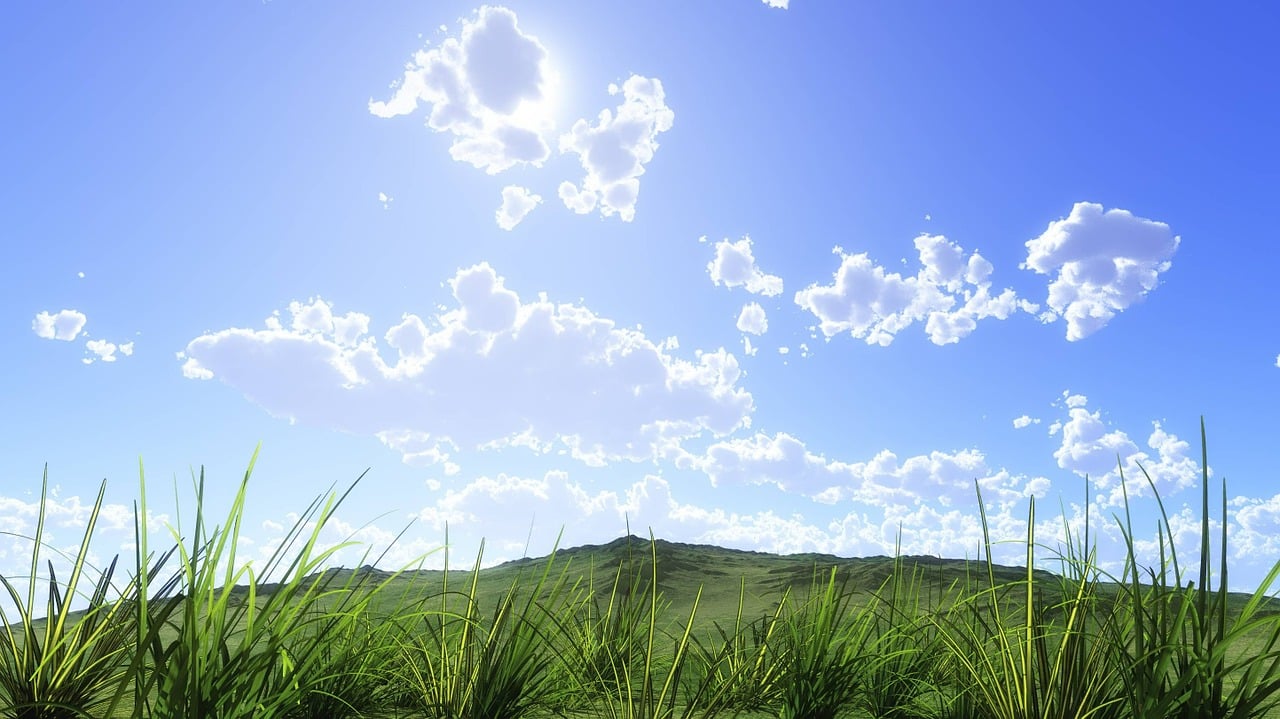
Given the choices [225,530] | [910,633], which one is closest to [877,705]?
[910,633]

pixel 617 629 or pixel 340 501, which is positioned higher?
pixel 340 501

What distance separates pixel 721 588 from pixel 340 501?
495 cm

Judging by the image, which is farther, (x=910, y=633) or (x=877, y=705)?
(x=910, y=633)

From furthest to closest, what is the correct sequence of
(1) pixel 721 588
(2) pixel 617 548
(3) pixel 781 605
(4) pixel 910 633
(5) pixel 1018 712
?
1. (2) pixel 617 548
2. (1) pixel 721 588
3. (3) pixel 781 605
4. (4) pixel 910 633
5. (5) pixel 1018 712

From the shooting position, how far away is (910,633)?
2.80 meters

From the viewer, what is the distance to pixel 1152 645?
1705 millimetres

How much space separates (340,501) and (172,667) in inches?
18.6

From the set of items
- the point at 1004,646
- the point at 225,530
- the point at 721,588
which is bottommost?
the point at 721,588

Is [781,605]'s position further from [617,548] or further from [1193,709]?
[617,548]

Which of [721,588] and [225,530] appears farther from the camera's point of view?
[721,588]

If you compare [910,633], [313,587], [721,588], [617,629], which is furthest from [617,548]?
A: [313,587]

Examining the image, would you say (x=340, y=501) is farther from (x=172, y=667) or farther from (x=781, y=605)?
(x=781, y=605)

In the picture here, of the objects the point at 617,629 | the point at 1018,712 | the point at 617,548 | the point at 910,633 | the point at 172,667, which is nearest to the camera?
the point at 172,667

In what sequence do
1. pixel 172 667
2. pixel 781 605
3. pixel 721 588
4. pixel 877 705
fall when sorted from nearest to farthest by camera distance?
pixel 172 667 < pixel 877 705 < pixel 781 605 < pixel 721 588
